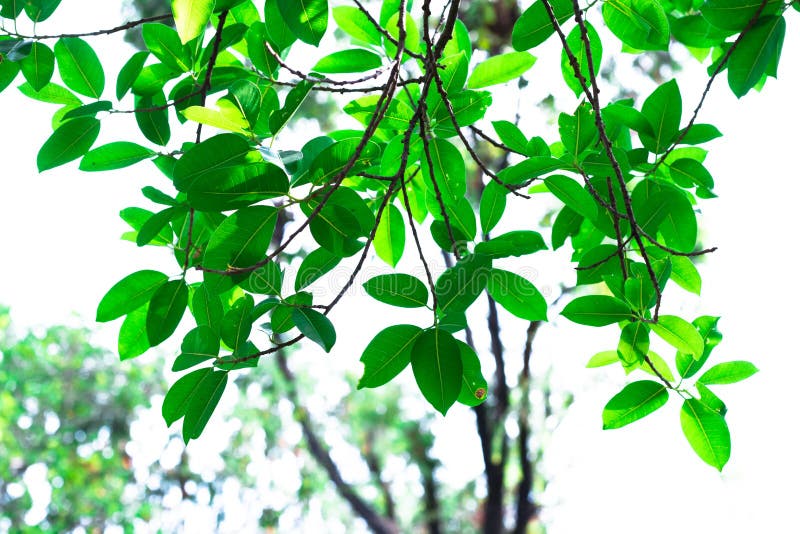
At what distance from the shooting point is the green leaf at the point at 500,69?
1025 millimetres

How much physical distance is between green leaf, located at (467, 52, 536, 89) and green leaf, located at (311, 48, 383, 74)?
0.17 m

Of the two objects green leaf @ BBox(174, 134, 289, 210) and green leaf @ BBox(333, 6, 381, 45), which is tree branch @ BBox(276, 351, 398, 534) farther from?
green leaf @ BBox(174, 134, 289, 210)

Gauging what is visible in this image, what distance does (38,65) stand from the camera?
1.02 meters

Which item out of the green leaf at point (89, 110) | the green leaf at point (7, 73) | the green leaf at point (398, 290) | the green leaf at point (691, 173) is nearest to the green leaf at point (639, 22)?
the green leaf at point (691, 173)

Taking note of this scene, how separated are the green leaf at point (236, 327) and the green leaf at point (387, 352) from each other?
0.15 meters

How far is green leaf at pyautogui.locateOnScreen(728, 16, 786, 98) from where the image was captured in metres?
0.91

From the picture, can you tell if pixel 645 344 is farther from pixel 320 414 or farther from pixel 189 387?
pixel 320 414

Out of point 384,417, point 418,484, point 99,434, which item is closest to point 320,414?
point 384,417

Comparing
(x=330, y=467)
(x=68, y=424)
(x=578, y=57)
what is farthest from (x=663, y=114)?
(x=68, y=424)

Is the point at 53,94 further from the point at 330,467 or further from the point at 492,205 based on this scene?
the point at 330,467

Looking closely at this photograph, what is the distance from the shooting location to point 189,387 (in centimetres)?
91

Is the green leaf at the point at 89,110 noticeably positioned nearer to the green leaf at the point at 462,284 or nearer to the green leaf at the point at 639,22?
the green leaf at the point at 462,284

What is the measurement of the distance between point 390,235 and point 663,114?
43 centimetres

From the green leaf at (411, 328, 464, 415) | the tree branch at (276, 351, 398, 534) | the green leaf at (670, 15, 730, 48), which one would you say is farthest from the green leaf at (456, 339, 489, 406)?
the tree branch at (276, 351, 398, 534)
